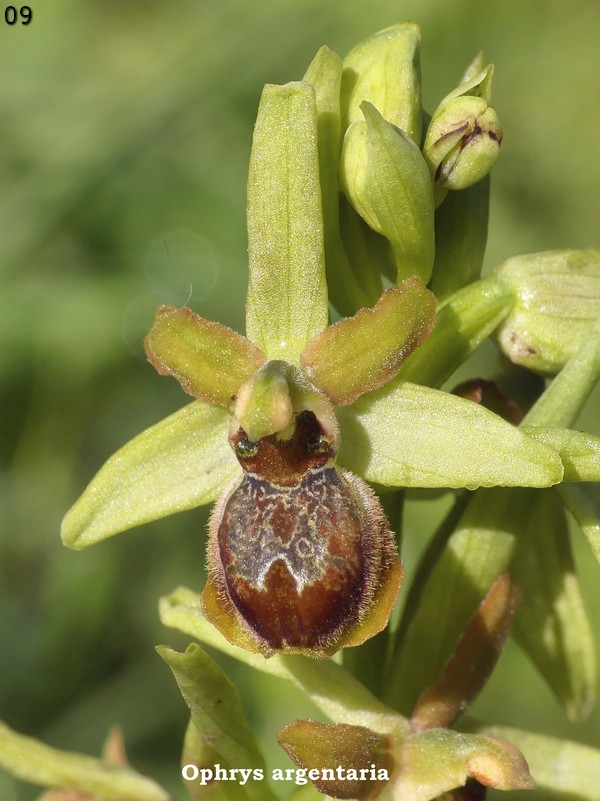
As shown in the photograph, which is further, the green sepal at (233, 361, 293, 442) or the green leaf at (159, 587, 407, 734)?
the green leaf at (159, 587, 407, 734)

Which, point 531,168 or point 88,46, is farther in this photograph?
point 531,168

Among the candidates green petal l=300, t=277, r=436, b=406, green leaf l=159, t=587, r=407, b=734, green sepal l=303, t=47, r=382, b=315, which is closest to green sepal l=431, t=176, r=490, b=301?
green sepal l=303, t=47, r=382, b=315

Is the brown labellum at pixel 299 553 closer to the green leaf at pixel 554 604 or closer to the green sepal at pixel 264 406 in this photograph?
the green sepal at pixel 264 406

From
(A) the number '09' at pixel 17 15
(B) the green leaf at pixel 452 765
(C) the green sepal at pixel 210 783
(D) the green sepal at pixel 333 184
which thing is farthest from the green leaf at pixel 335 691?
(A) the number '09' at pixel 17 15

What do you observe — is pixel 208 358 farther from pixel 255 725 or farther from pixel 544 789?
pixel 255 725

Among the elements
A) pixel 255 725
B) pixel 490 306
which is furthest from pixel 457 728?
pixel 255 725

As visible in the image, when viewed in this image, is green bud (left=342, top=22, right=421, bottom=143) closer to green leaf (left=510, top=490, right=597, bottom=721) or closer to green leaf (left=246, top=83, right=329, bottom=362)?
green leaf (left=246, top=83, right=329, bottom=362)
